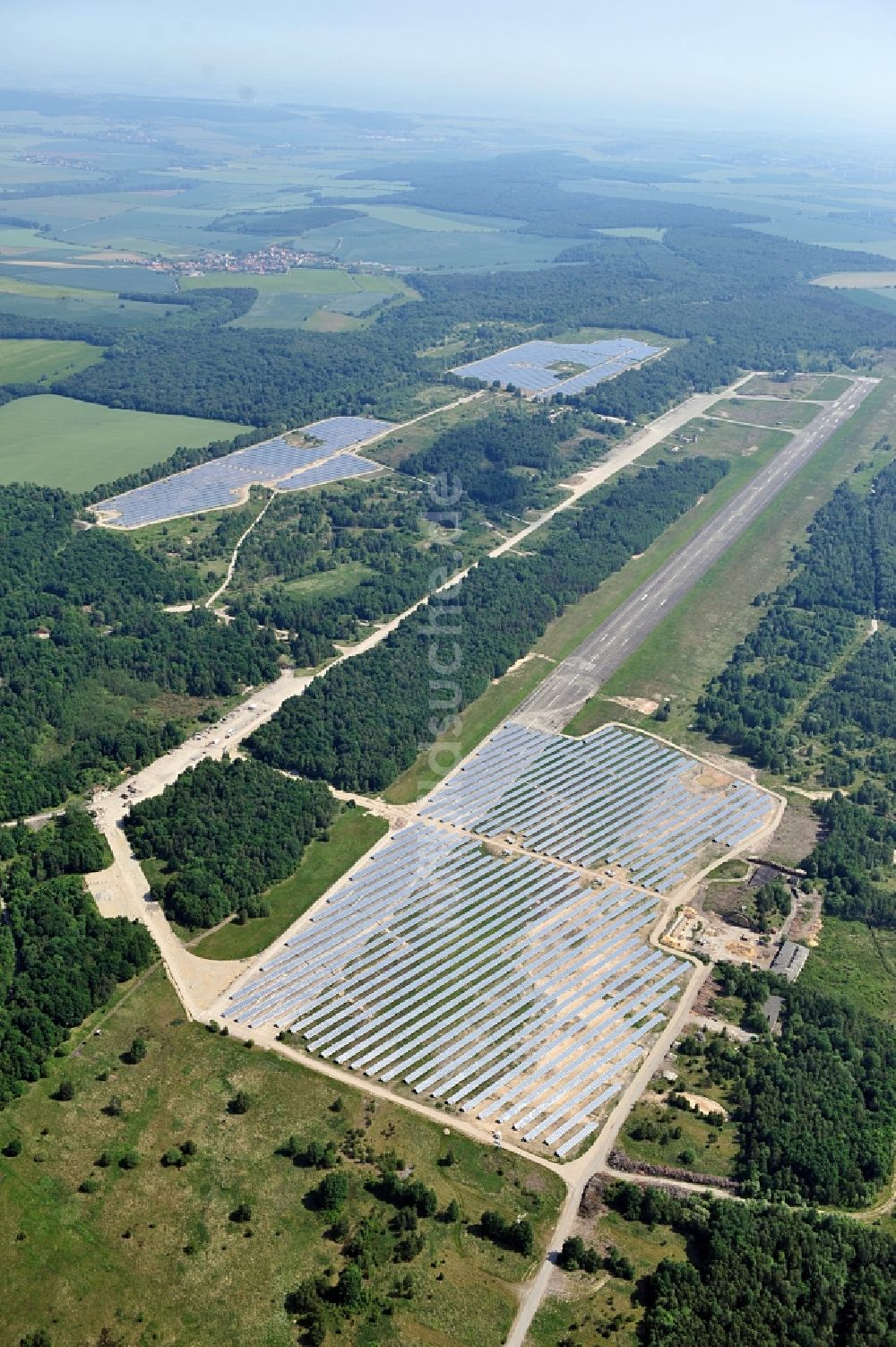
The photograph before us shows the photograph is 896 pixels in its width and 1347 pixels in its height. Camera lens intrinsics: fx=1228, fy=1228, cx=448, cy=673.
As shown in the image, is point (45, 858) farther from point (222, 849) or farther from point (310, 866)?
point (310, 866)

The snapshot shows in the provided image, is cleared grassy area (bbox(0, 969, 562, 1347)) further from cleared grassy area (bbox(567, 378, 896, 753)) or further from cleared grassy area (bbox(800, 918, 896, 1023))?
cleared grassy area (bbox(567, 378, 896, 753))

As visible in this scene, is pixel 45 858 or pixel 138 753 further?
pixel 138 753

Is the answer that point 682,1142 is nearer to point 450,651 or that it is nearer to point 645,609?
point 450,651

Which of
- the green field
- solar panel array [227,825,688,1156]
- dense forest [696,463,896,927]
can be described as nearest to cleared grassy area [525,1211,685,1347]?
solar panel array [227,825,688,1156]

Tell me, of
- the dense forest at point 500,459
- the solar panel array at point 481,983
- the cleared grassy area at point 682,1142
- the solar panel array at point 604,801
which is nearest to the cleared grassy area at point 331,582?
the dense forest at point 500,459

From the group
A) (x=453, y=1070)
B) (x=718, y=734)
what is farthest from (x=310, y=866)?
(x=718, y=734)

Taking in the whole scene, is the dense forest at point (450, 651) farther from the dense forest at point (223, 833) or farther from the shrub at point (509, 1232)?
the shrub at point (509, 1232)

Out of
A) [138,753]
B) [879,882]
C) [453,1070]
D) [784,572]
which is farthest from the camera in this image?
[784,572]

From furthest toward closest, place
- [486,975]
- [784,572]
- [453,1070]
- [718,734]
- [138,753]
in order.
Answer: [784,572] → [718,734] → [138,753] → [486,975] → [453,1070]
